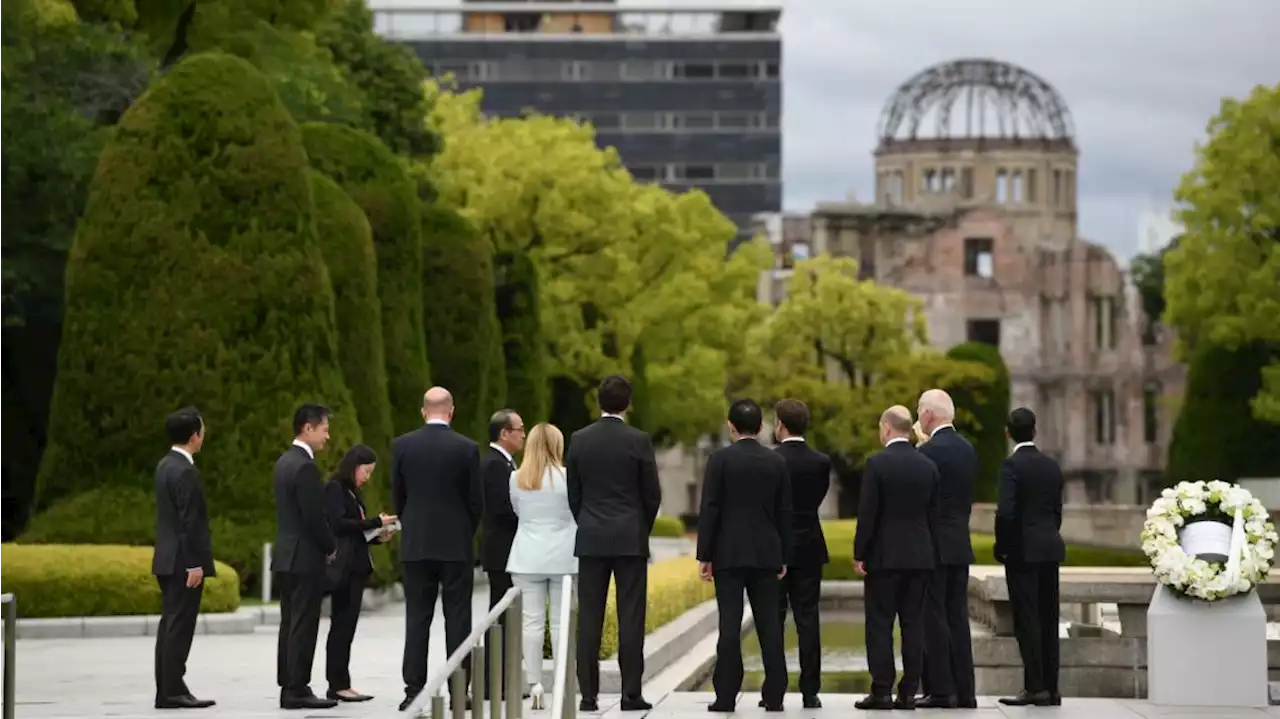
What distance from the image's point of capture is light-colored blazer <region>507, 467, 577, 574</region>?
15859 millimetres

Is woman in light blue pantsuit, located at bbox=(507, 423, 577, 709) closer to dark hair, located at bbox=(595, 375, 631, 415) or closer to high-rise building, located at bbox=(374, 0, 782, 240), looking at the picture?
dark hair, located at bbox=(595, 375, 631, 415)

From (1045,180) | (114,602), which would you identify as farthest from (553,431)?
(1045,180)

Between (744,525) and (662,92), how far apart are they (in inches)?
4622

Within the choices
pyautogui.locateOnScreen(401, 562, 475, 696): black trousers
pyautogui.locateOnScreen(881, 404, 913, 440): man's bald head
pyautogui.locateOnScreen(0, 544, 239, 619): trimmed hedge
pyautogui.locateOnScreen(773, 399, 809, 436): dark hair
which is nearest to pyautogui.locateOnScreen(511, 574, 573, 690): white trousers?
pyautogui.locateOnScreen(401, 562, 475, 696): black trousers

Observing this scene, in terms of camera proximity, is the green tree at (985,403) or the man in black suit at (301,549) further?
the green tree at (985,403)

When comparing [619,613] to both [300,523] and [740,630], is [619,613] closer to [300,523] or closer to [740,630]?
[740,630]

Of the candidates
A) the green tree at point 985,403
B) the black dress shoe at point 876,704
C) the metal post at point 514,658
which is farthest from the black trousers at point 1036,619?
the green tree at point 985,403

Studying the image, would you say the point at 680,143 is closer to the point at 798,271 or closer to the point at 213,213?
the point at 798,271

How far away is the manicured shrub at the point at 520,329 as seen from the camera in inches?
1919

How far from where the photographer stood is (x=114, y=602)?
25203 mm

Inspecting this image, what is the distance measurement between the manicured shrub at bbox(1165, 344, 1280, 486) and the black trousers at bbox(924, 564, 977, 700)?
44.1 meters

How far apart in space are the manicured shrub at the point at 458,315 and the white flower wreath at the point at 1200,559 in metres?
23.8

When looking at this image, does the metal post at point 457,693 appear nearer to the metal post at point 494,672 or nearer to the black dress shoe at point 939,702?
the metal post at point 494,672

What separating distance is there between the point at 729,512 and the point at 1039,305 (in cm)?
7598
